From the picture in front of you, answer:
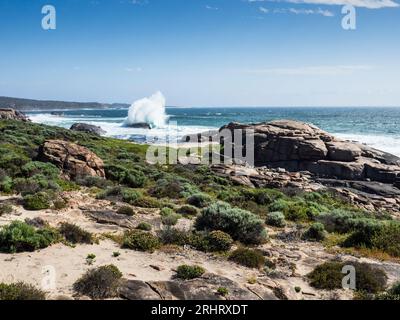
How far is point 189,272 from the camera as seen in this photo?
1120 cm

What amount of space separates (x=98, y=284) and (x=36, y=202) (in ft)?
28.2

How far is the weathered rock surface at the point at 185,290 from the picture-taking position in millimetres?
9898

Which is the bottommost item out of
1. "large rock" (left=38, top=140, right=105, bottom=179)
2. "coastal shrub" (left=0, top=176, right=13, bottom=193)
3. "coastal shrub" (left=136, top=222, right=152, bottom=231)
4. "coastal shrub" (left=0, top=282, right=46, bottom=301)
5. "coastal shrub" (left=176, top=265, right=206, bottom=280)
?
"coastal shrub" (left=176, top=265, right=206, bottom=280)

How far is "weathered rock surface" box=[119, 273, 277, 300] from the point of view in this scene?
9.90 m

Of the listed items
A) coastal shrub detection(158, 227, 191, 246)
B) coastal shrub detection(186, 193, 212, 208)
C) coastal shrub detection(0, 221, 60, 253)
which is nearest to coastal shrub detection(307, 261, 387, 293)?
coastal shrub detection(158, 227, 191, 246)

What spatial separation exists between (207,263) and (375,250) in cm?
649

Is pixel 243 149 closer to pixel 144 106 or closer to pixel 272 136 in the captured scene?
pixel 272 136

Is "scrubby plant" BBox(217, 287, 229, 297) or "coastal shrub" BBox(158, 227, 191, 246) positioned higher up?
"coastal shrub" BBox(158, 227, 191, 246)

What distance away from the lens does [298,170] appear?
4697 centimetres

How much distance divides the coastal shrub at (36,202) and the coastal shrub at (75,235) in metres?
3.62

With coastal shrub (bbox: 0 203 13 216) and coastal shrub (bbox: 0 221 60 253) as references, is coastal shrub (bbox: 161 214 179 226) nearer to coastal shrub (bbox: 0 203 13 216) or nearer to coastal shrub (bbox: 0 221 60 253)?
coastal shrub (bbox: 0 221 60 253)

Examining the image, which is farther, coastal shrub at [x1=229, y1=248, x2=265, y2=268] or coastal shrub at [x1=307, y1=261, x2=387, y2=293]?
coastal shrub at [x1=229, y1=248, x2=265, y2=268]

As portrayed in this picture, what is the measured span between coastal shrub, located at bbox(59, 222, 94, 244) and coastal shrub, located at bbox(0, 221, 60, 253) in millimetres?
682
